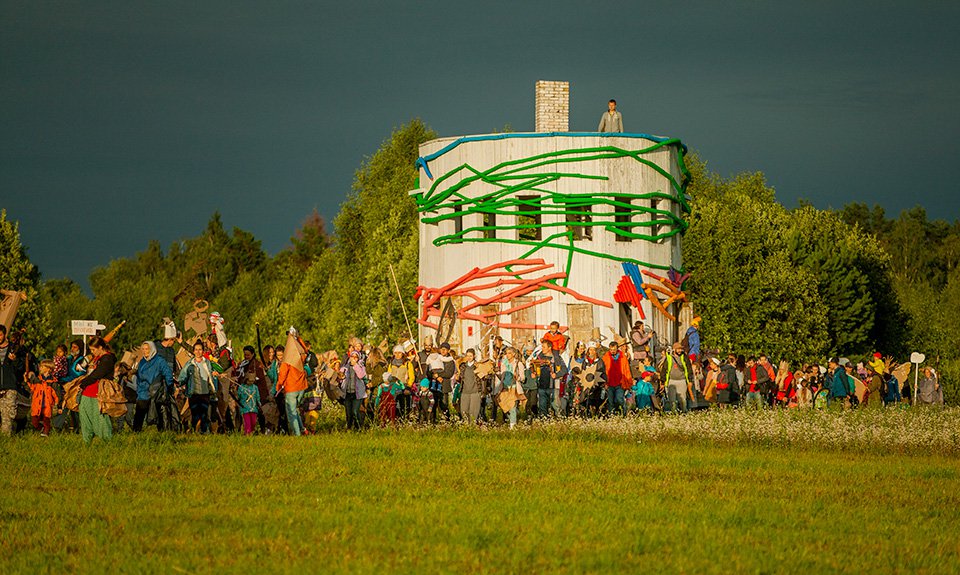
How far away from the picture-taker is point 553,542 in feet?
46.7

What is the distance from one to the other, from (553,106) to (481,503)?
2364 centimetres

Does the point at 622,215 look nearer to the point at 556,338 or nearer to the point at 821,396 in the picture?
the point at 556,338

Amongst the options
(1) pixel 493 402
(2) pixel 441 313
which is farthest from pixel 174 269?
(1) pixel 493 402

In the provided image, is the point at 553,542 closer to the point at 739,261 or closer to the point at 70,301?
the point at 739,261

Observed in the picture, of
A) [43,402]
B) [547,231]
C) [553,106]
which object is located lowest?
[43,402]

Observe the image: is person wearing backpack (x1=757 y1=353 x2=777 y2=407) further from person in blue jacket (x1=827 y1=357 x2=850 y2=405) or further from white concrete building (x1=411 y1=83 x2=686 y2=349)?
white concrete building (x1=411 y1=83 x2=686 y2=349)

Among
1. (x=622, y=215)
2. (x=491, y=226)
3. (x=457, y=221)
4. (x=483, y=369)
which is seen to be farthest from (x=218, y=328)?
(x=622, y=215)

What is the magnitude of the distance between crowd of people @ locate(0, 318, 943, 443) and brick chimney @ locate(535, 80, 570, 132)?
693cm

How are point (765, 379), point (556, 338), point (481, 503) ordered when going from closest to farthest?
point (481, 503) → point (556, 338) → point (765, 379)

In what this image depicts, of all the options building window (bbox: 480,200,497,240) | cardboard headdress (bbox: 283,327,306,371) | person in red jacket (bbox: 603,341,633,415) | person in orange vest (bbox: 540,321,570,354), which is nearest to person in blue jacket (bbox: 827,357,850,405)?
Answer: person in orange vest (bbox: 540,321,570,354)

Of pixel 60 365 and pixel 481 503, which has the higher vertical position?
pixel 60 365

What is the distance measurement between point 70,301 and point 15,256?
13717mm

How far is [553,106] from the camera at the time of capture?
39.1 metres

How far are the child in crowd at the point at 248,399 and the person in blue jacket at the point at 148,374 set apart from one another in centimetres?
127
